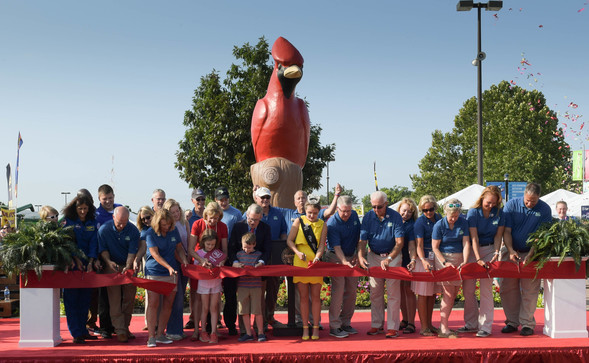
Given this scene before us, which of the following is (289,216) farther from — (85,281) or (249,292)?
(85,281)

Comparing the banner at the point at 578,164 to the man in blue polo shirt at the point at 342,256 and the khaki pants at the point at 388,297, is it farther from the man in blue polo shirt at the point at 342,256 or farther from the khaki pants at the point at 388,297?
the man in blue polo shirt at the point at 342,256

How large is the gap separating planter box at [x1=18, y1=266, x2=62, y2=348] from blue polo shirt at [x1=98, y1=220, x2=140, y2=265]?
25.9 inches

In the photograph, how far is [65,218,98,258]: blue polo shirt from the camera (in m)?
6.83

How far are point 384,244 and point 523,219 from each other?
69.8 inches

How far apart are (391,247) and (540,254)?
5.92ft

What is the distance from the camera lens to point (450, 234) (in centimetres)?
687

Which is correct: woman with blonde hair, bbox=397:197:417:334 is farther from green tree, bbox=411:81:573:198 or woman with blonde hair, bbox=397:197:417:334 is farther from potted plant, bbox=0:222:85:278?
green tree, bbox=411:81:573:198

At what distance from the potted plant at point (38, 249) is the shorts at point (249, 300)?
6.40ft

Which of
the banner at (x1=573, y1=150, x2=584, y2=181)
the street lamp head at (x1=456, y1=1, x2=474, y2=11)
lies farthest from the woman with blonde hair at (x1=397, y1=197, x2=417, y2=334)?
the banner at (x1=573, y1=150, x2=584, y2=181)

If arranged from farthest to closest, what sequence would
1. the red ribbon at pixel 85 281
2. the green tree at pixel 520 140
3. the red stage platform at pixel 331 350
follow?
the green tree at pixel 520 140 < the red ribbon at pixel 85 281 < the red stage platform at pixel 331 350

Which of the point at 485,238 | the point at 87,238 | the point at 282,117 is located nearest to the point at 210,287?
the point at 87,238

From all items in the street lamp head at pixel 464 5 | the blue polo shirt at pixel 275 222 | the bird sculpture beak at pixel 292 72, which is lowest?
the blue polo shirt at pixel 275 222

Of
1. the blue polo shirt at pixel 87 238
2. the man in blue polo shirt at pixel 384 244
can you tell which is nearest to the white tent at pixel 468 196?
the man in blue polo shirt at pixel 384 244

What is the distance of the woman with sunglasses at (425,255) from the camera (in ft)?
→ 22.7
